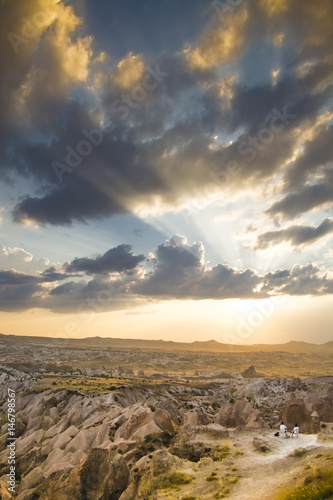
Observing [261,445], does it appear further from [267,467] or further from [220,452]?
[267,467]

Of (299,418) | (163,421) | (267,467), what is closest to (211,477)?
(267,467)

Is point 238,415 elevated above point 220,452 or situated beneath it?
situated beneath

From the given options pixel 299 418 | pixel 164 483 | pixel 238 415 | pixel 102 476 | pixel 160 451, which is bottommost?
pixel 238 415

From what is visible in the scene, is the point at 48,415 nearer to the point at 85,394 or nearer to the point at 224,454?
the point at 85,394

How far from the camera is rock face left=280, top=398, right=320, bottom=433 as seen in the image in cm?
3678

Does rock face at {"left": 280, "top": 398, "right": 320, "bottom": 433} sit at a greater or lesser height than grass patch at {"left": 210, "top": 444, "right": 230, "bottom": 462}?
greater

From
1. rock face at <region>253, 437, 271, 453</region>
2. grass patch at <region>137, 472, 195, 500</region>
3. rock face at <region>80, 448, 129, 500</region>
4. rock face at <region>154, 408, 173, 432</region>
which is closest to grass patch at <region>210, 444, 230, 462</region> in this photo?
rock face at <region>253, 437, 271, 453</region>

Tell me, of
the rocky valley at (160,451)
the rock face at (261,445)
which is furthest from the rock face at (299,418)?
the rock face at (261,445)

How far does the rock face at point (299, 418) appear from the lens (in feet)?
121

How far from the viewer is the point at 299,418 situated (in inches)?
1491

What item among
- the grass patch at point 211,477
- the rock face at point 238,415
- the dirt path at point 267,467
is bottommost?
the rock face at point 238,415

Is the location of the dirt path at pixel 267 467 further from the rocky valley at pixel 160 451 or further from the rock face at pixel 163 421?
the rock face at pixel 163 421

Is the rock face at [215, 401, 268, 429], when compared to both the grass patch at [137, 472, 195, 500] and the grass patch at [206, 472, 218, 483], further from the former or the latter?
the grass patch at [137, 472, 195, 500]

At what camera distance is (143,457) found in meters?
28.1
